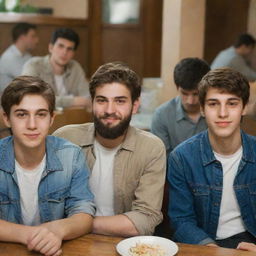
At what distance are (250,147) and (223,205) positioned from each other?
27cm

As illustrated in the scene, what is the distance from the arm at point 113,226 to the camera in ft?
6.44

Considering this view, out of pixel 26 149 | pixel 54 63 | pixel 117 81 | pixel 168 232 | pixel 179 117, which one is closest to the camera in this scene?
pixel 26 149

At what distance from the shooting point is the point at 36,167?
1920 mm

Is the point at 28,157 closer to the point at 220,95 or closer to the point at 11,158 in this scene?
the point at 11,158

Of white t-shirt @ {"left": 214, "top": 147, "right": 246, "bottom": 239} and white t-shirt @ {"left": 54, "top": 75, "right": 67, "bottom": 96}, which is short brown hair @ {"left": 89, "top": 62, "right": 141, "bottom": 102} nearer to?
white t-shirt @ {"left": 214, "top": 147, "right": 246, "bottom": 239}

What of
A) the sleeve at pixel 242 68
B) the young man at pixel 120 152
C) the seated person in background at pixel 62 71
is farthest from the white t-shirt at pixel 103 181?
the sleeve at pixel 242 68

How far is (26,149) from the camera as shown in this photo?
1.89 meters

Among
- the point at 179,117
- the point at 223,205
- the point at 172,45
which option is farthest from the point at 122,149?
the point at 172,45

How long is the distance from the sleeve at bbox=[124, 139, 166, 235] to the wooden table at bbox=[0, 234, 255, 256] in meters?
0.33

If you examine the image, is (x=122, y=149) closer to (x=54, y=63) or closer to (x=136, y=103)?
(x=136, y=103)

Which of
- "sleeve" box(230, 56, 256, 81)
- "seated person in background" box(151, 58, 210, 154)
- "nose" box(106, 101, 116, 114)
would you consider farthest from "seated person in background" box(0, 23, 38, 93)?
"nose" box(106, 101, 116, 114)

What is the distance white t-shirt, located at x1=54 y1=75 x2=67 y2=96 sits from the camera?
443 cm

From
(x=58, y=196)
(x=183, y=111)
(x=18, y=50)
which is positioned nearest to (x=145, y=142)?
(x=58, y=196)

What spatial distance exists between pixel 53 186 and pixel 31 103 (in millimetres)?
325
